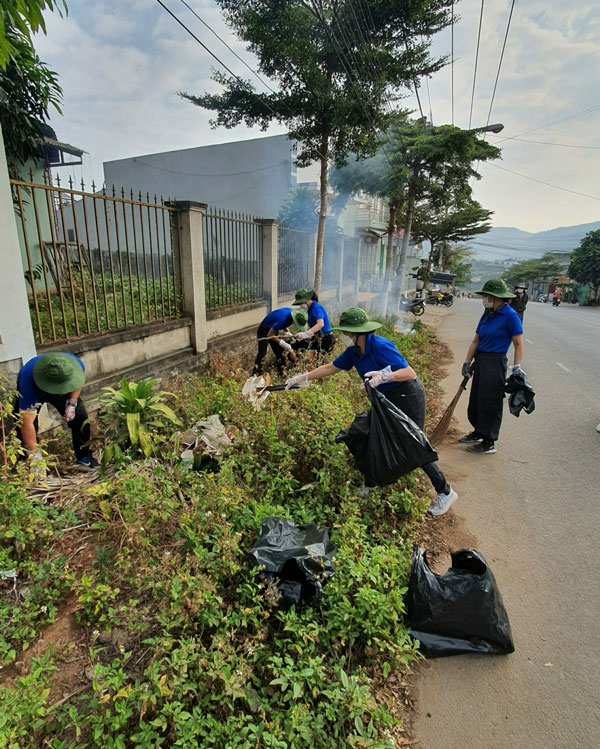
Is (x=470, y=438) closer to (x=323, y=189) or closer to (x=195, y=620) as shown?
(x=195, y=620)

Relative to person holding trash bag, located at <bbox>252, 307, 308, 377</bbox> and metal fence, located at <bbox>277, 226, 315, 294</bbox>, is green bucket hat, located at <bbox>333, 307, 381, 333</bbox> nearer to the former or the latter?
person holding trash bag, located at <bbox>252, 307, 308, 377</bbox>

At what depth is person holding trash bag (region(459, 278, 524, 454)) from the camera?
405cm

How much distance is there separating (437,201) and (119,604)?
1486cm

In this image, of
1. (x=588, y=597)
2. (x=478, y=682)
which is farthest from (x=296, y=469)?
(x=588, y=597)

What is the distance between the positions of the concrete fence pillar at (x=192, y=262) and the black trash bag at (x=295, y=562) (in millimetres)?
4240

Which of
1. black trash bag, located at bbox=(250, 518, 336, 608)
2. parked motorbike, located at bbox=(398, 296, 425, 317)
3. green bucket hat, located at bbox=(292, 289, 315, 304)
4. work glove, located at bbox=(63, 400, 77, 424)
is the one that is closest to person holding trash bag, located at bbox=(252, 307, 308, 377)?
green bucket hat, located at bbox=(292, 289, 315, 304)

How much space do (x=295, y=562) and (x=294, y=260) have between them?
9.13 meters

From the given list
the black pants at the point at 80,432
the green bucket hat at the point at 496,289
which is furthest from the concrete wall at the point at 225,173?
the black pants at the point at 80,432

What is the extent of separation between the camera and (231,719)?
5.00 ft

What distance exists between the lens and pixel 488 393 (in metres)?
4.23

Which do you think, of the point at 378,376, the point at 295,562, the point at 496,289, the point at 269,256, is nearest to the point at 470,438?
the point at 496,289

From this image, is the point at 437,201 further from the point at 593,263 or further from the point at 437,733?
the point at 593,263

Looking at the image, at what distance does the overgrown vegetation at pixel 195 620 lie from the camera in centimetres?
152

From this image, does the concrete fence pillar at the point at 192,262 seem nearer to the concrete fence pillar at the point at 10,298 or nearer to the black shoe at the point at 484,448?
the concrete fence pillar at the point at 10,298
